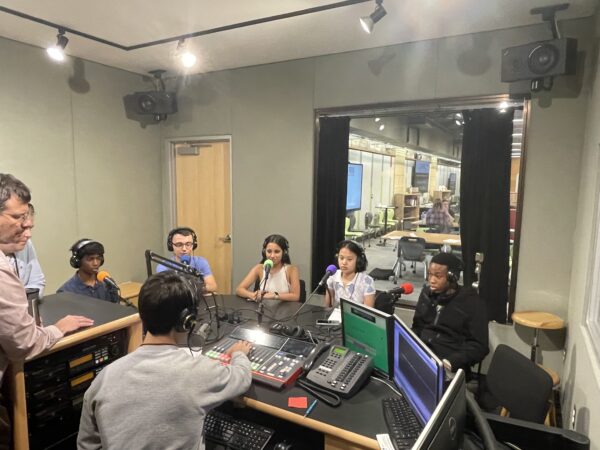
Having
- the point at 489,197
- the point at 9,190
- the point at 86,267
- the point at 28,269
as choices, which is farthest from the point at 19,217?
the point at 489,197

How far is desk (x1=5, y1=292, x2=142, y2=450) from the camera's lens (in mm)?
1438

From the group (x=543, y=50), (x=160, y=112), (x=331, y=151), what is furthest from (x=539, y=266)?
(x=160, y=112)

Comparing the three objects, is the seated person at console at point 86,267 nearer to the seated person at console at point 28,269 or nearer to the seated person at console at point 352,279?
the seated person at console at point 28,269

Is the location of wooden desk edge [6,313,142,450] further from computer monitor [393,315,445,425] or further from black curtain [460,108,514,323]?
black curtain [460,108,514,323]

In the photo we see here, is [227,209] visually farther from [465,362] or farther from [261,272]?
[465,362]

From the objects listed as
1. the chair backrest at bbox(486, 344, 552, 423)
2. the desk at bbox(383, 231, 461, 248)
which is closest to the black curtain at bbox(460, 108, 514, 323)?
the chair backrest at bbox(486, 344, 552, 423)

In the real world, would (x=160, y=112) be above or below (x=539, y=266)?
above

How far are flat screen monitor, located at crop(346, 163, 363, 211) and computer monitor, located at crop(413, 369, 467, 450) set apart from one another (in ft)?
19.7

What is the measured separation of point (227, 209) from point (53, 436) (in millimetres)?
3020

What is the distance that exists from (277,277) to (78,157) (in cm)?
249

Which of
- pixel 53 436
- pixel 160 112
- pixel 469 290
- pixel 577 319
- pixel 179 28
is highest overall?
pixel 179 28

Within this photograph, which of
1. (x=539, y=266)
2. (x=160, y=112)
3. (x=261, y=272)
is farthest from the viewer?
(x=160, y=112)

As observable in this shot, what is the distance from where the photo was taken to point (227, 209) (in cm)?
448

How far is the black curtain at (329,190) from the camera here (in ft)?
12.4
